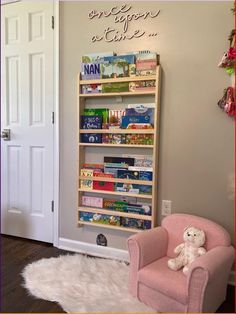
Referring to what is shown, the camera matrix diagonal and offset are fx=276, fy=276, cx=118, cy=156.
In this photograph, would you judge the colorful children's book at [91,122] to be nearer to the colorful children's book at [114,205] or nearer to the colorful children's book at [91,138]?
the colorful children's book at [91,138]

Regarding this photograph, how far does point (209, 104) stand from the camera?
205 centimetres

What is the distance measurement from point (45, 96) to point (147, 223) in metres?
1.50

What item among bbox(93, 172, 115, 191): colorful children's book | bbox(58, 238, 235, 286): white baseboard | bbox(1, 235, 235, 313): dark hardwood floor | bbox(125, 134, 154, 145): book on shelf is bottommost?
bbox(1, 235, 235, 313): dark hardwood floor

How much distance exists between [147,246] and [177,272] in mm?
237

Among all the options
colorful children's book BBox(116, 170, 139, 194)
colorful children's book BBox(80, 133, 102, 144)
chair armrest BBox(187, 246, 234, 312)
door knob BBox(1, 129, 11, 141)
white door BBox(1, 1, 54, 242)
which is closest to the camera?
chair armrest BBox(187, 246, 234, 312)

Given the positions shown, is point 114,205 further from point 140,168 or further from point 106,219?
point 140,168

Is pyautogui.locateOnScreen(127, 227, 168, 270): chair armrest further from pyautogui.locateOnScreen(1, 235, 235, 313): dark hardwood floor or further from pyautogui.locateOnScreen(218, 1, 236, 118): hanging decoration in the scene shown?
pyautogui.locateOnScreen(218, 1, 236, 118): hanging decoration

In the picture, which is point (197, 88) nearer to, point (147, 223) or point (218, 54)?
point (218, 54)

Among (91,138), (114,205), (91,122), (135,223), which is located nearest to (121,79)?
(91,122)

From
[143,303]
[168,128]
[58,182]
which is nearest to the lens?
[143,303]

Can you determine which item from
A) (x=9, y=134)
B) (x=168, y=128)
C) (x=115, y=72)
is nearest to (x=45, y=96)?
(x=9, y=134)

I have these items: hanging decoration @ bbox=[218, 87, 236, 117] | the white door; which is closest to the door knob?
the white door

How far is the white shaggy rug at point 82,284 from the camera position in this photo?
1709 millimetres

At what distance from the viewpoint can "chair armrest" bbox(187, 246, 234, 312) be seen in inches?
57.4
